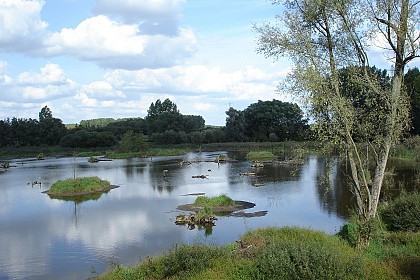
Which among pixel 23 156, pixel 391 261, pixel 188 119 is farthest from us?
pixel 188 119

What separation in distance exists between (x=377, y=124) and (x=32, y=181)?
47.4m

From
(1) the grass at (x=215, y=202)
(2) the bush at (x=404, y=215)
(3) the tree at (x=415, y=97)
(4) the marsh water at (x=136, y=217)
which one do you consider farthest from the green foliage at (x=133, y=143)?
(2) the bush at (x=404, y=215)

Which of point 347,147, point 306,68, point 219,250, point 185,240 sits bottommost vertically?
point 185,240

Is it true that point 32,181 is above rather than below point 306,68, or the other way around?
below

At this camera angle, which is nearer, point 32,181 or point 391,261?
point 391,261

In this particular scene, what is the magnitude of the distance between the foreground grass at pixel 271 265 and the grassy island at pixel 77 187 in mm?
31326

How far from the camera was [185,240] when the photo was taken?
23969 millimetres

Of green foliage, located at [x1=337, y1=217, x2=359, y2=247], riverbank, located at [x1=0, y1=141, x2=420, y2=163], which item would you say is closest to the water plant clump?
green foliage, located at [x1=337, y1=217, x2=359, y2=247]

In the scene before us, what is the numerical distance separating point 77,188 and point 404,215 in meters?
34.4

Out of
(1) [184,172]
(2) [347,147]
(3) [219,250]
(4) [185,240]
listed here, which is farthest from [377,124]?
(1) [184,172]

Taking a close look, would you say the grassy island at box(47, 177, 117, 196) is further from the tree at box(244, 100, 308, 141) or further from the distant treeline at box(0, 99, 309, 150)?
the tree at box(244, 100, 308, 141)

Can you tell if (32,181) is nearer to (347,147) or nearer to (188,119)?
(347,147)

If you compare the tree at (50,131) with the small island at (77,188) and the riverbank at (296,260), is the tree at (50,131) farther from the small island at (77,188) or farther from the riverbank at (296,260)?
the riverbank at (296,260)

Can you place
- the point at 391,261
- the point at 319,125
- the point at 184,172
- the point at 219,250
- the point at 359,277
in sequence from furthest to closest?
the point at 184,172, the point at 319,125, the point at 219,250, the point at 391,261, the point at 359,277
